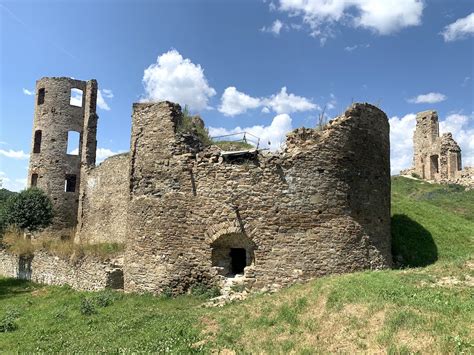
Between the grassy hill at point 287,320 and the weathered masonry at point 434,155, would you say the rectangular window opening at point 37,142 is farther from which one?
the weathered masonry at point 434,155

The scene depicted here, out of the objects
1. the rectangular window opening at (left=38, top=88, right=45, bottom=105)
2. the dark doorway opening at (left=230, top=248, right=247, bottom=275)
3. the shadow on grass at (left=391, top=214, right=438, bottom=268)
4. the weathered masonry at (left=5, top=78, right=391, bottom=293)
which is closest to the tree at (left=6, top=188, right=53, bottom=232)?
the rectangular window opening at (left=38, top=88, right=45, bottom=105)

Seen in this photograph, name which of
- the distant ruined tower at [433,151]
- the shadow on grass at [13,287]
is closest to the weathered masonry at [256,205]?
the shadow on grass at [13,287]

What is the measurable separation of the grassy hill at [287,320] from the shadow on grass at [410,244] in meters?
4.12

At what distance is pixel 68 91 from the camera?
31.1m

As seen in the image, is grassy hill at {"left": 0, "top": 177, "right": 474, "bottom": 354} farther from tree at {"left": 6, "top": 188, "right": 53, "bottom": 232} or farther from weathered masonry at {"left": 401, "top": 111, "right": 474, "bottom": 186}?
weathered masonry at {"left": 401, "top": 111, "right": 474, "bottom": 186}

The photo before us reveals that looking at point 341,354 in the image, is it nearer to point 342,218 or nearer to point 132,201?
point 342,218

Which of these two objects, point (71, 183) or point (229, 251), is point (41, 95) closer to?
point (71, 183)

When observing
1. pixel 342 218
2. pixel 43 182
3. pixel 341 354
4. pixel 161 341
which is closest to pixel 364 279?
pixel 342 218

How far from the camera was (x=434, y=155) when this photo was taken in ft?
132

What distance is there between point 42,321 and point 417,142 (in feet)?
127

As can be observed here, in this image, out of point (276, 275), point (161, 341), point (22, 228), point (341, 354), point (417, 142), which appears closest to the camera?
point (341, 354)

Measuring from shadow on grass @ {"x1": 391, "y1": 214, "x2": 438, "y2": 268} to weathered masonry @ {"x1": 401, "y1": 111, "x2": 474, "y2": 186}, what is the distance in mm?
20180

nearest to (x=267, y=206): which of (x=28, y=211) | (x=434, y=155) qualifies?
(x=28, y=211)

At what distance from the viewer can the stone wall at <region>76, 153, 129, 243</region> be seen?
23.4m
